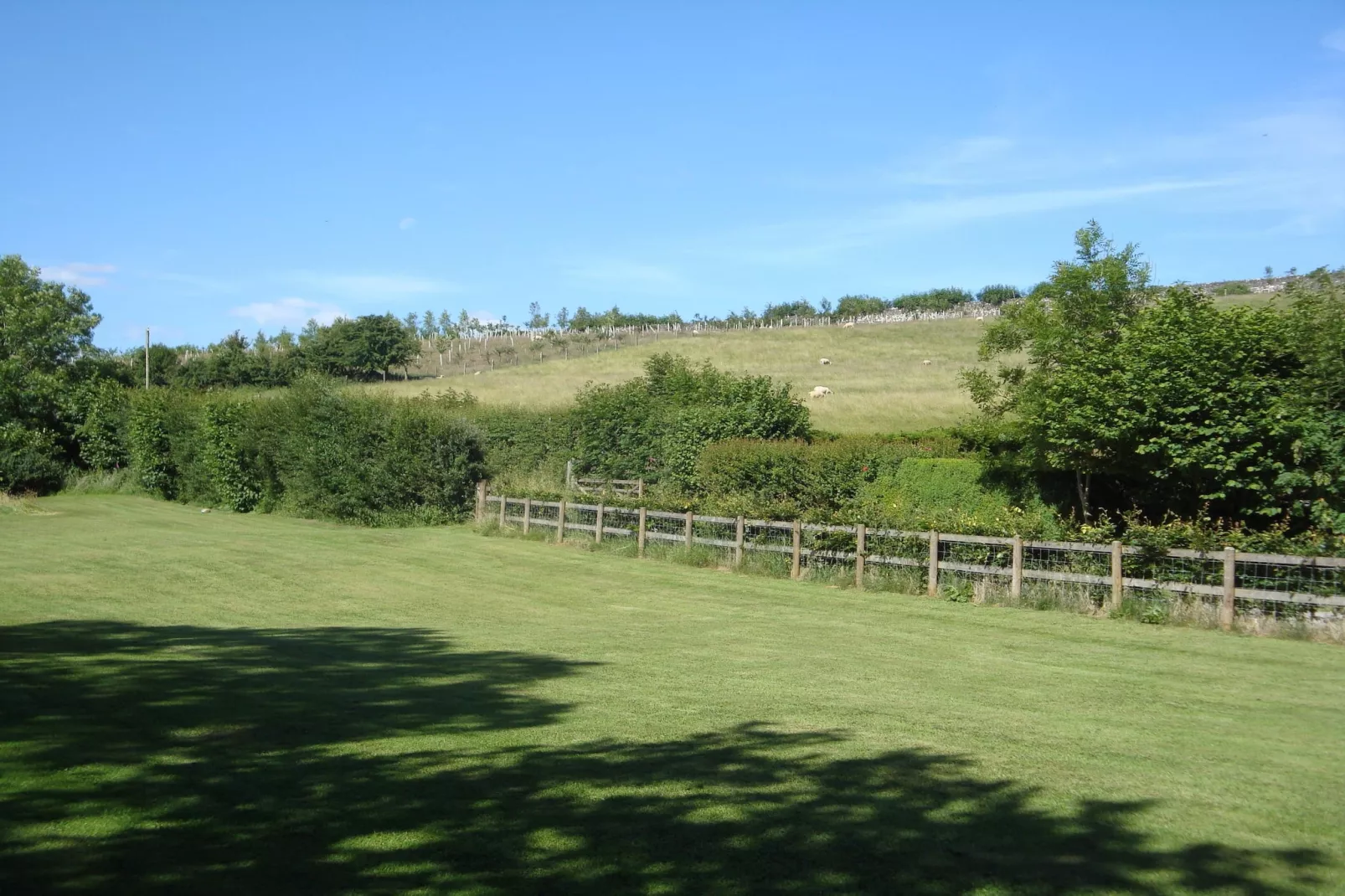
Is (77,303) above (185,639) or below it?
above

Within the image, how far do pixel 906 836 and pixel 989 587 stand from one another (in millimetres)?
12350

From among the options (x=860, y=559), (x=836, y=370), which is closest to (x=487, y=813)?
(x=860, y=559)

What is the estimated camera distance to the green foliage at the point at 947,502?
1811 cm

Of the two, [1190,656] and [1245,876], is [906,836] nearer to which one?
[1245,876]

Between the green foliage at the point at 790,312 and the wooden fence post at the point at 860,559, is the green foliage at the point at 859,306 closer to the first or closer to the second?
the green foliage at the point at 790,312

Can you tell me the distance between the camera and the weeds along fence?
1426 cm

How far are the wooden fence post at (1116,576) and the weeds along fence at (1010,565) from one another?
1 centimetres

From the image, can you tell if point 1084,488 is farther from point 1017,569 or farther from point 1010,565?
point 1017,569

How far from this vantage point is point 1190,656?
→ 40.3ft

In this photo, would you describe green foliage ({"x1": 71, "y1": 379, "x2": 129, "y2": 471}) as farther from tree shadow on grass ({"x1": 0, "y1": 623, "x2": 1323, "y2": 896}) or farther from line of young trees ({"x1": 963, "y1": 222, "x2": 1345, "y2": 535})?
tree shadow on grass ({"x1": 0, "y1": 623, "x2": 1323, "y2": 896})

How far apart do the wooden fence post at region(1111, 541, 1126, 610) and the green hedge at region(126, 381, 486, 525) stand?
20.0m

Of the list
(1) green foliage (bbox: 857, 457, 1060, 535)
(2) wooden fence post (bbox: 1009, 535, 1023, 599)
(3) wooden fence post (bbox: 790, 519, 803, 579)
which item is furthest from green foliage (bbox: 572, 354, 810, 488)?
(2) wooden fence post (bbox: 1009, 535, 1023, 599)

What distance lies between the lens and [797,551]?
20.2 metres

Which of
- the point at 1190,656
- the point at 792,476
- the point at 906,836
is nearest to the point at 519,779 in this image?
the point at 906,836
